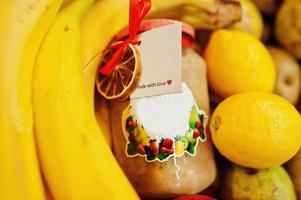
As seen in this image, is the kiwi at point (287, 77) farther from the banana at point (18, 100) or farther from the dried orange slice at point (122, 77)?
the banana at point (18, 100)

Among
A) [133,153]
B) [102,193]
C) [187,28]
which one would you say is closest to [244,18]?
[187,28]

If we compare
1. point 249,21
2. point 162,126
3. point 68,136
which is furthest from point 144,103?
point 249,21

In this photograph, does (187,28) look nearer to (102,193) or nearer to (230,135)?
(230,135)

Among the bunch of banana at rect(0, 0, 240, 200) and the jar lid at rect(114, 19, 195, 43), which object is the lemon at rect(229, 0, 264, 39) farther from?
the bunch of banana at rect(0, 0, 240, 200)

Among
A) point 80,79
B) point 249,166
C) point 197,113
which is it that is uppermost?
point 80,79

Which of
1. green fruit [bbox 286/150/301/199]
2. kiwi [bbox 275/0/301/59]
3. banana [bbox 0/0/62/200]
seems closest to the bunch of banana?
banana [bbox 0/0/62/200]

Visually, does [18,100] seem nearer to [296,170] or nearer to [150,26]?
[150,26]

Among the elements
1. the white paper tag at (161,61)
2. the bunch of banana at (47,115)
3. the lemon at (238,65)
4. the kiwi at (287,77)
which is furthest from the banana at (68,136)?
the kiwi at (287,77)
